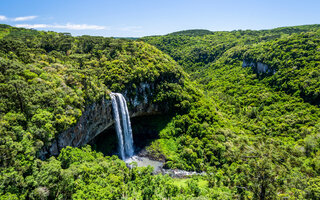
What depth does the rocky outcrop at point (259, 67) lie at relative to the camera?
90375mm

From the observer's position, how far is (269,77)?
88250mm

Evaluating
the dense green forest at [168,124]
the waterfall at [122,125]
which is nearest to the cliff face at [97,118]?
the waterfall at [122,125]

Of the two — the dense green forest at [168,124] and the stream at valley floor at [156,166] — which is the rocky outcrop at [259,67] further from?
the stream at valley floor at [156,166]

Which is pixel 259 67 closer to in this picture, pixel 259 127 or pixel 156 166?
pixel 259 127

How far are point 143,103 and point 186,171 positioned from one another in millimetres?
21994

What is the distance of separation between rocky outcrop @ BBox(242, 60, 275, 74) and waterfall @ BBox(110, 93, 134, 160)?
7867cm

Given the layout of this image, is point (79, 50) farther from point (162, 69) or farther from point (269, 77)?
point (269, 77)

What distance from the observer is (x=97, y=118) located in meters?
39.6

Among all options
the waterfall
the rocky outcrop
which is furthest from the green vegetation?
the waterfall

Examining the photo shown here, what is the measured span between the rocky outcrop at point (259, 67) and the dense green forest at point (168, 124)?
46.6 inches

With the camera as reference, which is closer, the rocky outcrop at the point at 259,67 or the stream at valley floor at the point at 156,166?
the stream at valley floor at the point at 156,166

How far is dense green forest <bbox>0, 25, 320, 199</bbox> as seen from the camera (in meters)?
21.6

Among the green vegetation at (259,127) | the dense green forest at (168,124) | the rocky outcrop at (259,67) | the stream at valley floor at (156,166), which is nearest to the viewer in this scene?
the dense green forest at (168,124)

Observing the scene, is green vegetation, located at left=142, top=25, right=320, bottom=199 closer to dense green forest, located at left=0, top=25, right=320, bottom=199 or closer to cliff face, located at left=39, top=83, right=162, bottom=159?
dense green forest, located at left=0, top=25, right=320, bottom=199
